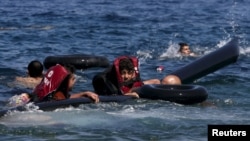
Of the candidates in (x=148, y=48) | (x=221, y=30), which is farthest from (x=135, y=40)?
(x=221, y=30)

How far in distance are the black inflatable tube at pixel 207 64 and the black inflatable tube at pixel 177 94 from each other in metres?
1.39

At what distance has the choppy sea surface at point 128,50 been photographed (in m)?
9.51

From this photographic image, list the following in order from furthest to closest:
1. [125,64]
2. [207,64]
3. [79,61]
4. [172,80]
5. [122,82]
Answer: [79,61]
[207,64]
[172,80]
[122,82]
[125,64]

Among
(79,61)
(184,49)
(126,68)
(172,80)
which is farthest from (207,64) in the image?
(184,49)

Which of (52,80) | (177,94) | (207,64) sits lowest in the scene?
(177,94)

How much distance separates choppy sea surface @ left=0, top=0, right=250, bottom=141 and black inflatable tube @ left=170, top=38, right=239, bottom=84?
50 centimetres

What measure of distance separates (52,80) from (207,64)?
3887 millimetres

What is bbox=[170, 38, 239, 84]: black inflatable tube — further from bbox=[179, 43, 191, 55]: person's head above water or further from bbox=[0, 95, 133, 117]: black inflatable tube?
bbox=[179, 43, 191, 55]: person's head above water

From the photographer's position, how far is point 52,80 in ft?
33.6

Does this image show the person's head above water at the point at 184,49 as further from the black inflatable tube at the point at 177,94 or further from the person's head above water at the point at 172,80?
the black inflatable tube at the point at 177,94

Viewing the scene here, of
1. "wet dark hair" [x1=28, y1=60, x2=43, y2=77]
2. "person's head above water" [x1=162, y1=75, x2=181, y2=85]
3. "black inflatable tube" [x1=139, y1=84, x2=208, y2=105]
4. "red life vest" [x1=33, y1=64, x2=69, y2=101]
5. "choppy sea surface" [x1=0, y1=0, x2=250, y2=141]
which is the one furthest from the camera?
"wet dark hair" [x1=28, y1=60, x2=43, y2=77]

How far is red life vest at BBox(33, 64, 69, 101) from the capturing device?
33.5ft

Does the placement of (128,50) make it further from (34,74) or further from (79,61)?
(34,74)

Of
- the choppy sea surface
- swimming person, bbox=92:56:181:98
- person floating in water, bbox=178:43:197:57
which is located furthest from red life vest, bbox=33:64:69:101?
person floating in water, bbox=178:43:197:57
